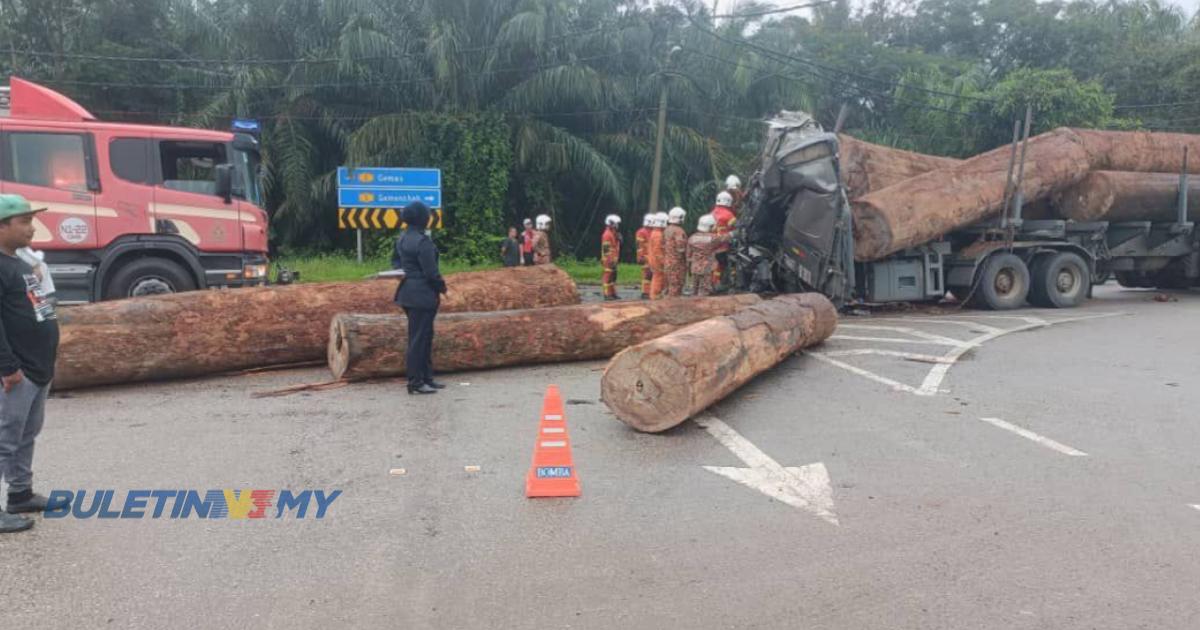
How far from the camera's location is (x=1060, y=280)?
15.0m

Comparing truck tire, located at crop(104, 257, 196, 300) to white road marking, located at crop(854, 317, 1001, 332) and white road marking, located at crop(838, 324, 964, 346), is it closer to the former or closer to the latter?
white road marking, located at crop(838, 324, 964, 346)

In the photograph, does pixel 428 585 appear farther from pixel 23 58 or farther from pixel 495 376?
pixel 23 58

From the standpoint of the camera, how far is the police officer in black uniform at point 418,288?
7.36m

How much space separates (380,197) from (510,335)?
1200 cm


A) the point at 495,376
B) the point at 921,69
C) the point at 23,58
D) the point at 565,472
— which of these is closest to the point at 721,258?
the point at 495,376

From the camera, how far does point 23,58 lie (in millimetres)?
23297

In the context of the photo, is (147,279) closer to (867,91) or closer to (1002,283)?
(1002,283)

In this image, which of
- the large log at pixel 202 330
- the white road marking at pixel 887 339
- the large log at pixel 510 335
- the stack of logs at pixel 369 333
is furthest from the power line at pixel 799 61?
the large log at pixel 202 330

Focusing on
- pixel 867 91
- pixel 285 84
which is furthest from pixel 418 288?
pixel 867 91

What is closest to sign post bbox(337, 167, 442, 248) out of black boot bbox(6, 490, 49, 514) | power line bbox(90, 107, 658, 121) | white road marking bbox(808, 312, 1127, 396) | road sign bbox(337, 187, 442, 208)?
road sign bbox(337, 187, 442, 208)

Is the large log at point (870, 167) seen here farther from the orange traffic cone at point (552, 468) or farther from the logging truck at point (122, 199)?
the orange traffic cone at point (552, 468)

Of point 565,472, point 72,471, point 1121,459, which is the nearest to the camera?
point 565,472

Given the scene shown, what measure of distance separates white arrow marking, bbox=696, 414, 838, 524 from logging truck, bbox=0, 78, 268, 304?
7.28 metres

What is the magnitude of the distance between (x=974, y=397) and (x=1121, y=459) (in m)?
1.86
